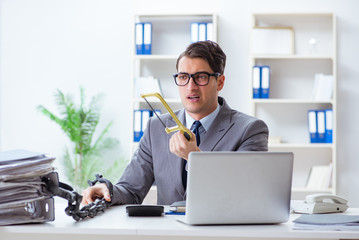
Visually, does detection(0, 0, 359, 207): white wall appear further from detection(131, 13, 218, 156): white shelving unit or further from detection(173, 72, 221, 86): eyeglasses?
detection(173, 72, 221, 86): eyeglasses

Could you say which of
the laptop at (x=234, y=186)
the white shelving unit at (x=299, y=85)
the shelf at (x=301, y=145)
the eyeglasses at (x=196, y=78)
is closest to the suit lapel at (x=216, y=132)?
the eyeglasses at (x=196, y=78)

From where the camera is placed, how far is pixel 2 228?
1561mm

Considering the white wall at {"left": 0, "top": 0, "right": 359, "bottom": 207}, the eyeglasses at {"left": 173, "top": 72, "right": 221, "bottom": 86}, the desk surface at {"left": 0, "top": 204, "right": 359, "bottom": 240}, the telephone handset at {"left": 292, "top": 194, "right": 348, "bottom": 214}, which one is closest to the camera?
the desk surface at {"left": 0, "top": 204, "right": 359, "bottom": 240}

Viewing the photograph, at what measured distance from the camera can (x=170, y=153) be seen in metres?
2.43

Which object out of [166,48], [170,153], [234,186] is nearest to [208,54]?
[170,153]

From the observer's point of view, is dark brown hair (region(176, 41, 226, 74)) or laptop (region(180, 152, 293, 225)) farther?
dark brown hair (region(176, 41, 226, 74))

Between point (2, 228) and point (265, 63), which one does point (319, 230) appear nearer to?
point (2, 228)

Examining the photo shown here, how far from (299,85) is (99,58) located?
1.76m

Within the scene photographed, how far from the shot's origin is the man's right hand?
6.77 ft

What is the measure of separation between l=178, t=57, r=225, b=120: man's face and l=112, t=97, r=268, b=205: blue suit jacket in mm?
100

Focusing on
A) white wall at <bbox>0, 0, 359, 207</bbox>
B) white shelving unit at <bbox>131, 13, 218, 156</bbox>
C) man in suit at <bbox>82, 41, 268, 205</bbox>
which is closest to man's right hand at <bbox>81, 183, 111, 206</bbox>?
man in suit at <bbox>82, 41, 268, 205</bbox>

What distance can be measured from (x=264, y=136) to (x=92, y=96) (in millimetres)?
2762

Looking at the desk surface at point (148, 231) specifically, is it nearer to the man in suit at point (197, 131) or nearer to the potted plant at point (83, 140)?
the man in suit at point (197, 131)

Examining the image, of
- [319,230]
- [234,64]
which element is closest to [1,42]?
[234,64]
